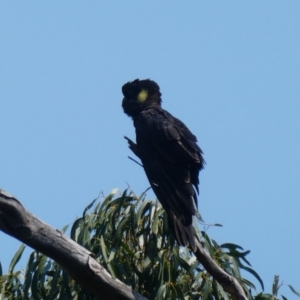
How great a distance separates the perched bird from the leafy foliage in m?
0.16

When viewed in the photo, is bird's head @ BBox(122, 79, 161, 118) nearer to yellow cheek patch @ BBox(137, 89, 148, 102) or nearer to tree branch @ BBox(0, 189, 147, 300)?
yellow cheek patch @ BBox(137, 89, 148, 102)

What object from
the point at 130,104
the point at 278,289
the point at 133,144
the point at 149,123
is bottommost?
the point at 278,289

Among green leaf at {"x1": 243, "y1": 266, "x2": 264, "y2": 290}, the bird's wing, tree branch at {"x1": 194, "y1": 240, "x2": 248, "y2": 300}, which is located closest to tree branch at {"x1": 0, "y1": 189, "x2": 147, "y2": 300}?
tree branch at {"x1": 194, "y1": 240, "x2": 248, "y2": 300}

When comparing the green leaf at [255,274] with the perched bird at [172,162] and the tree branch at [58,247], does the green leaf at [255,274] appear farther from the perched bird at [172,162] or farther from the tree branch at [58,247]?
the tree branch at [58,247]

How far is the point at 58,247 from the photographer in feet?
9.11

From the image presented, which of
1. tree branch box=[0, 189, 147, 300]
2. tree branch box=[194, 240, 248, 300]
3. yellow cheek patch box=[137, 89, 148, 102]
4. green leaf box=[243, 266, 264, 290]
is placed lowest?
tree branch box=[0, 189, 147, 300]

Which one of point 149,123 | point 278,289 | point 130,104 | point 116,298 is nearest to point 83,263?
point 116,298

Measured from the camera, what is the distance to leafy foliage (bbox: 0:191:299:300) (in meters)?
3.75

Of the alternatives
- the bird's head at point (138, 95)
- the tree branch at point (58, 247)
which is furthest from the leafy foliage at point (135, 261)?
the bird's head at point (138, 95)

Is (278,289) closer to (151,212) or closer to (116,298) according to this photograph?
(151,212)

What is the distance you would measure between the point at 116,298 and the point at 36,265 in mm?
1019

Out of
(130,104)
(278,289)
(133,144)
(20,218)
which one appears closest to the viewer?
(20,218)

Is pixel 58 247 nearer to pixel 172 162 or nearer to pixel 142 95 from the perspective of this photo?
pixel 172 162

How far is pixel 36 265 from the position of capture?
3896mm
